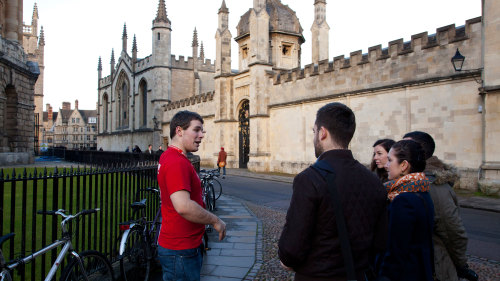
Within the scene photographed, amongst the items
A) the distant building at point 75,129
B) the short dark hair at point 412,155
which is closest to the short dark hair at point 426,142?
the short dark hair at point 412,155

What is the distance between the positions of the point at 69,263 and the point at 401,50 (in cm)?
1553

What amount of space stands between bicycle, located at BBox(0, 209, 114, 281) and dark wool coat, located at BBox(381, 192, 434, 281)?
2.55 metres

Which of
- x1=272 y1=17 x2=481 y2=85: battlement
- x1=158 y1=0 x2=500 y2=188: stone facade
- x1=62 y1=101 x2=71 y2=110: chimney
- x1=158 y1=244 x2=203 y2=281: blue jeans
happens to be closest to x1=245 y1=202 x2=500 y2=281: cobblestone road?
x1=158 y1=244 x2=203 y2=281: blue jeans

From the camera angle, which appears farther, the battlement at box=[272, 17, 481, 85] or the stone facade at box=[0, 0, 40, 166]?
the stone facade at box=[0, 0, 40, 166]

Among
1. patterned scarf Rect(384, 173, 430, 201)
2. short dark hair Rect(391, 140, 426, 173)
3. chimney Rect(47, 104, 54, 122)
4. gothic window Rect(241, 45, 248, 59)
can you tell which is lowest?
patterned scarf Rect(384, 173, 430, 201)

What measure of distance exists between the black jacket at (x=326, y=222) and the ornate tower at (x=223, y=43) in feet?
83.1

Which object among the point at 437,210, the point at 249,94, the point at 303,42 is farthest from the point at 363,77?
the point at 437,210

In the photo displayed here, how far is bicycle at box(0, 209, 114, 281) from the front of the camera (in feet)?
8.41

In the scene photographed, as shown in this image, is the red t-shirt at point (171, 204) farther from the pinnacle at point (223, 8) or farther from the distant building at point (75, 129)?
the distant building at point (75, 129)

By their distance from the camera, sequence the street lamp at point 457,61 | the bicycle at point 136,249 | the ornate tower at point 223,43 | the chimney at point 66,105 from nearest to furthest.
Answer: the bicycle at point 136,249
the street lamp at point 457,61
the ornate tower at point 223,43
the chimney at point 66,105

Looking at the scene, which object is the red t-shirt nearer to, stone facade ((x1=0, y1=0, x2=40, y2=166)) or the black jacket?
the black jacket

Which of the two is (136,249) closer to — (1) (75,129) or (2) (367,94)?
(2) (367,94)

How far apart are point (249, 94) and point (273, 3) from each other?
7.79 metres

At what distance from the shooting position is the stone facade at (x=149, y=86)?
37531 mm
